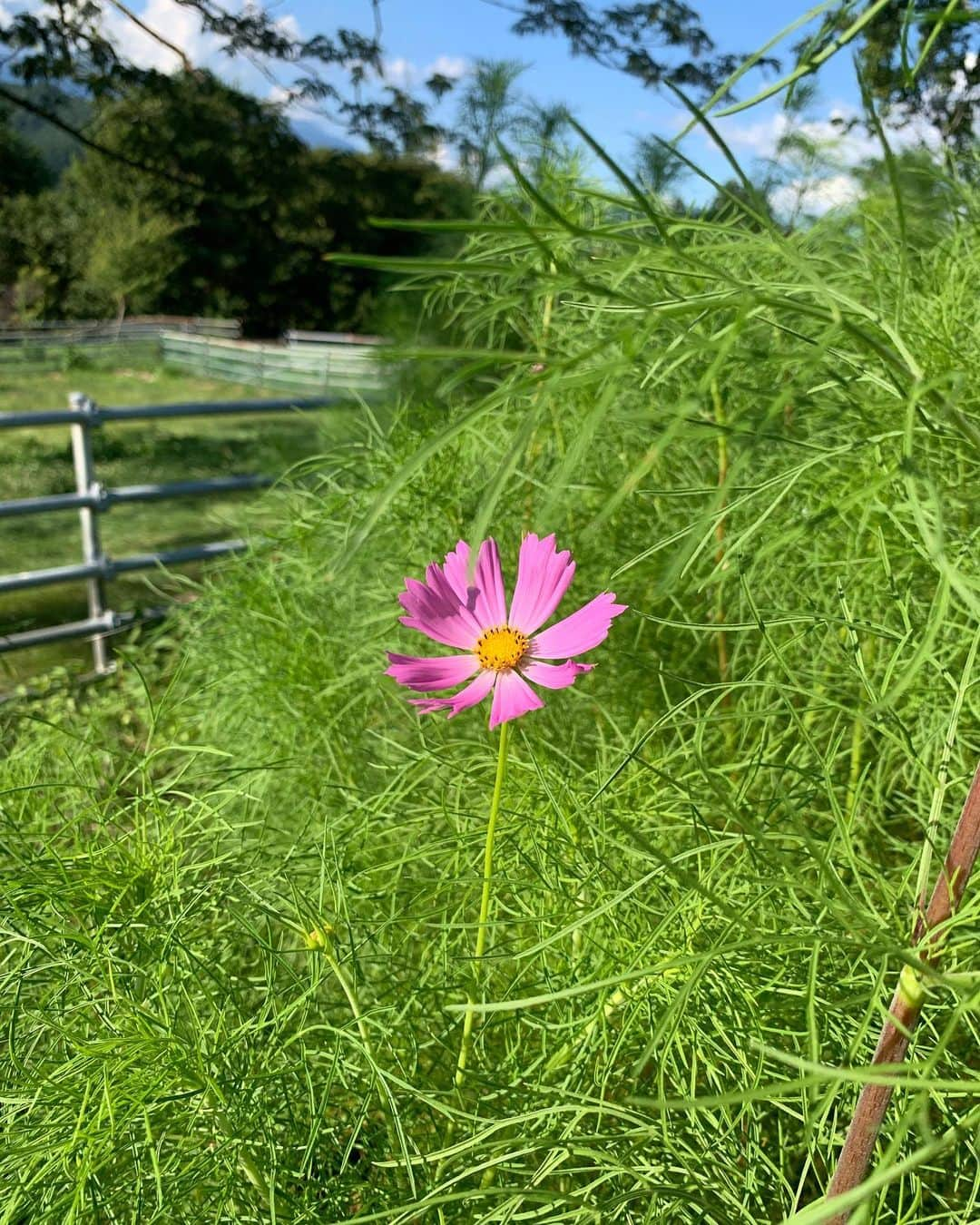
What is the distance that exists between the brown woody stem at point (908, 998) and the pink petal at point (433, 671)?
0.33m

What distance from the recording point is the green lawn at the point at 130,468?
3.92 metres

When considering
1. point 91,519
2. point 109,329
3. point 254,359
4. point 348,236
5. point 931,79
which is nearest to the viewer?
point 931,79

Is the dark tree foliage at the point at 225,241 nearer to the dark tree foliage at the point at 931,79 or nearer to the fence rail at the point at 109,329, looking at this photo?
the fence rail at the point at 109,329

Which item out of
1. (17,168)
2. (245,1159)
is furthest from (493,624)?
(17,168)

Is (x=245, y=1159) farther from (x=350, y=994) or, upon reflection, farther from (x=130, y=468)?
(x=130, y=468)

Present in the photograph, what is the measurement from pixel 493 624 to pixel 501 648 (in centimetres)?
2

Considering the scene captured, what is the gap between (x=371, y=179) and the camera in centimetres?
1744

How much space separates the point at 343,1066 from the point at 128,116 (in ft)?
Result: 16.4

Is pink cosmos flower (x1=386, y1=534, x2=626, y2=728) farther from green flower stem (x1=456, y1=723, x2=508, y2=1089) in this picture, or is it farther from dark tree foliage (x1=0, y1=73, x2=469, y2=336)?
dark tree foliage (x1=0, y1=73, x2=469, y2=336)

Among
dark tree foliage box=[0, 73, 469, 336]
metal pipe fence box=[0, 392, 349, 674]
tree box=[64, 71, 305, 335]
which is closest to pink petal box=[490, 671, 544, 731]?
metal pipe fence box=[0, 392, 349, 674]

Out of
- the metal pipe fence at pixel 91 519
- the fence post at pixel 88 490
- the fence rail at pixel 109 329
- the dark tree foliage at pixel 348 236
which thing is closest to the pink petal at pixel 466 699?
the metal pipe fence at pixel 91 519

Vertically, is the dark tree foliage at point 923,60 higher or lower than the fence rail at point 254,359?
higher

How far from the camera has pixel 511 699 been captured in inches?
26.7

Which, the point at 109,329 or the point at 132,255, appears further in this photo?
the point at 109,329
